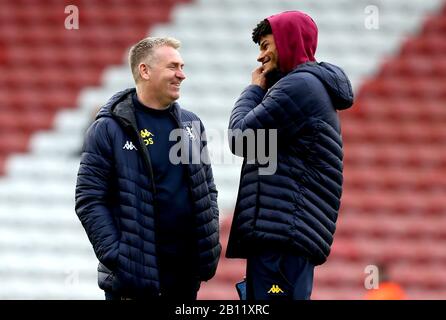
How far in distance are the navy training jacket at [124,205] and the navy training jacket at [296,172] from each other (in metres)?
0.12

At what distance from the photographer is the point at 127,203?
10.6 ft

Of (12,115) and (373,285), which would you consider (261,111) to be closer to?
(373,285)

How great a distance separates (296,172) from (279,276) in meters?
0.30

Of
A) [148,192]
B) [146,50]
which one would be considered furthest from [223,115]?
[148,192]

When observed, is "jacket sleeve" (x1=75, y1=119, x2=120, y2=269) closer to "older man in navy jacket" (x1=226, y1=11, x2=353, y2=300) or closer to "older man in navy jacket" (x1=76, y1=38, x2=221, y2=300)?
"older man in navy jacket" (x1=76, y1=38, x2=221, y2=300)

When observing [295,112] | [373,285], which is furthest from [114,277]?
[373,285]

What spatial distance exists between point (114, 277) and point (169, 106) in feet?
1.72

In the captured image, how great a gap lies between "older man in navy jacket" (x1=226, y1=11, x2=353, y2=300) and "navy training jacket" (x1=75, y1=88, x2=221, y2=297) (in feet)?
0.40

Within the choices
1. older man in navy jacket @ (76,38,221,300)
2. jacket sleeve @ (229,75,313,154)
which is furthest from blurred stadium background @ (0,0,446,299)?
jacket sleeve @ (229,75,313,154)

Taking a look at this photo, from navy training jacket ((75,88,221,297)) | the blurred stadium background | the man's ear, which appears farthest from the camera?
the blurred stadium background

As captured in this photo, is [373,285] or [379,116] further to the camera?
[379,116]

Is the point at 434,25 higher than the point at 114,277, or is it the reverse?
the point at 434,25

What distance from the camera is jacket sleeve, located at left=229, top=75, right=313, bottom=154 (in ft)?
10.6

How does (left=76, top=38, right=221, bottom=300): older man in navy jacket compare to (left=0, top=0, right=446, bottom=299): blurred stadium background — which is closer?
(left=76, top=38, right=221, bottom=300): older man in navy jacket
